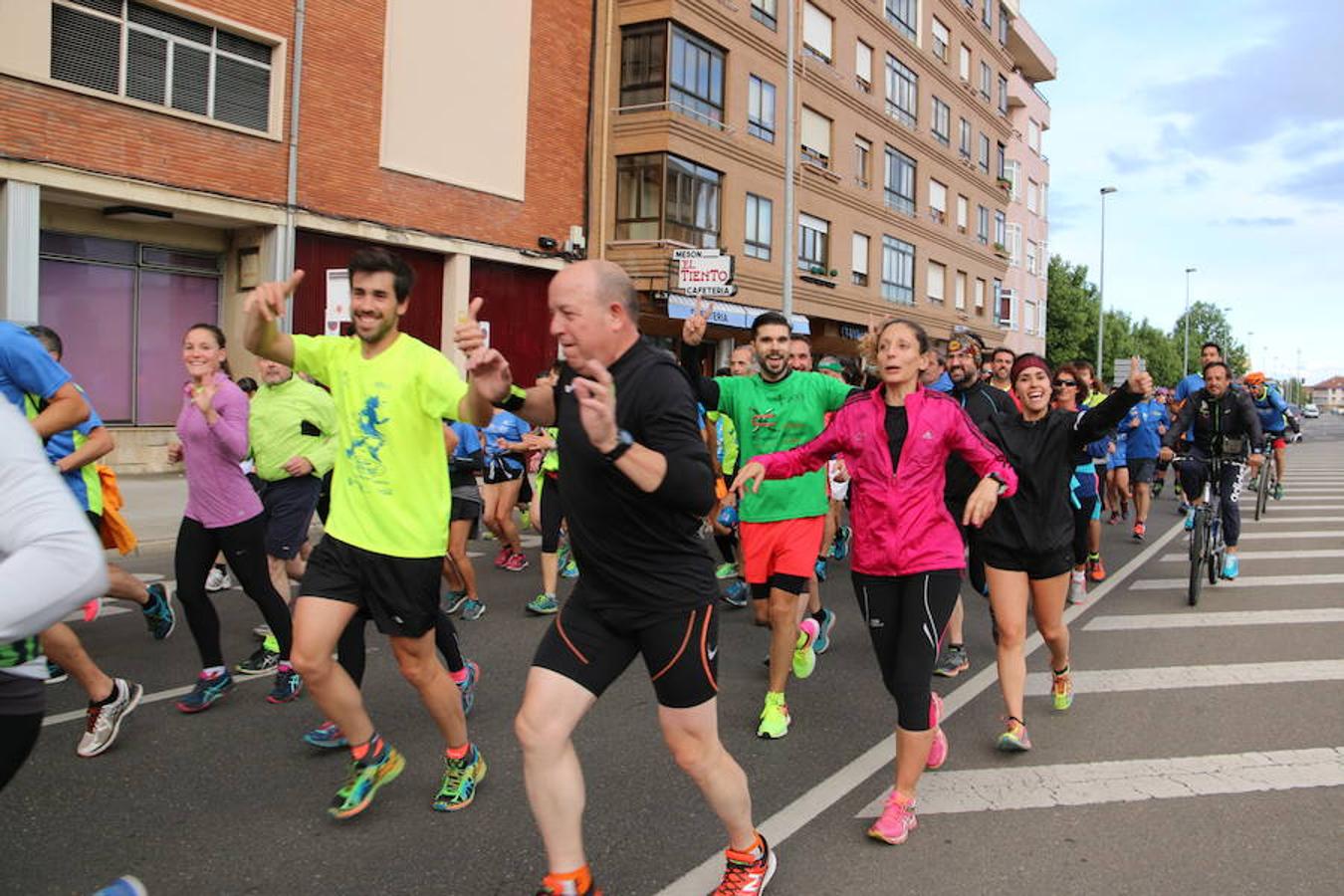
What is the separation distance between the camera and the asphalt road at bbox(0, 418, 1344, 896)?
3479 mm

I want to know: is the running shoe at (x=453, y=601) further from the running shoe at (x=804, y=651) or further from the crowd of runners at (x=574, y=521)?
the running shoe at (x=804, y=651)

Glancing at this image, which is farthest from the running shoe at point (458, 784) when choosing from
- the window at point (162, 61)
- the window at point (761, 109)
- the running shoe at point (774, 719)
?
the window at point (761, 109)

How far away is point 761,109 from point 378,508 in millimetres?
24561

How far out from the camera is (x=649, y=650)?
10.0 feet

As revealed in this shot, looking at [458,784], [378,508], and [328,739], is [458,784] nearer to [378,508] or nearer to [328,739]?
[328,739]

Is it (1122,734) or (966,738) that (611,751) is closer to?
(966,738)

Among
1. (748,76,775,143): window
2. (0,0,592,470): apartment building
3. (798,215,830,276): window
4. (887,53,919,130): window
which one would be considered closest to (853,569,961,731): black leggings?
(0,0,592,470): apartment building

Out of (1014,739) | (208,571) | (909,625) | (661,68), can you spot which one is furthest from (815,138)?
(909,625)

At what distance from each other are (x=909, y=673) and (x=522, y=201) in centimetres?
1881

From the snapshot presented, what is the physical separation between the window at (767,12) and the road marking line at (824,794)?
74.1 feet

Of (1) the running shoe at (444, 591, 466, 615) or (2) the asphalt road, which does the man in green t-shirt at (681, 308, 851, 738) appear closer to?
(2) the asphalt road

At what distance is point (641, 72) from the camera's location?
76.7ft

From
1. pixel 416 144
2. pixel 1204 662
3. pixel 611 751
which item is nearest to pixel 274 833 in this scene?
pixel 611 751

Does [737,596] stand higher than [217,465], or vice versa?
[217,465]
